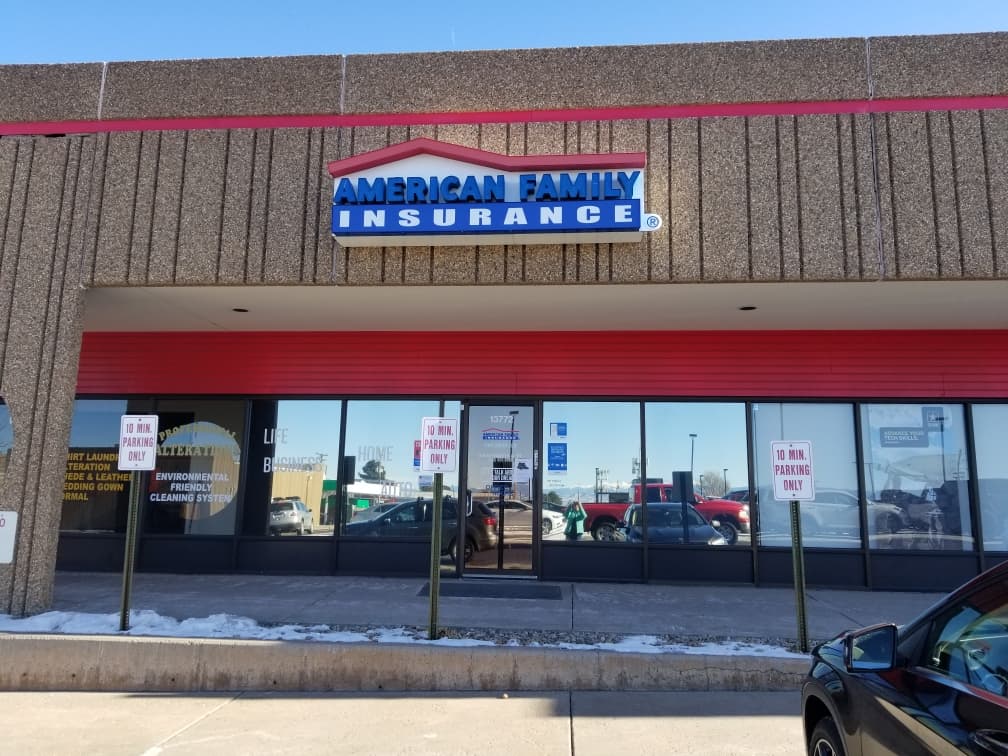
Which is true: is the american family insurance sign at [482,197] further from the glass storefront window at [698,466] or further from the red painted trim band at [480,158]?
the glass storefront window at [698,466]

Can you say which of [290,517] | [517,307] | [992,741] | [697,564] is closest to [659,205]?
[517,307]

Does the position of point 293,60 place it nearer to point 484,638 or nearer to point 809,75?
point 809,75

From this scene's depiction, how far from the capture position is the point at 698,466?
9.66m

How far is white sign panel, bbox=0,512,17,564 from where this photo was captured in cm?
732

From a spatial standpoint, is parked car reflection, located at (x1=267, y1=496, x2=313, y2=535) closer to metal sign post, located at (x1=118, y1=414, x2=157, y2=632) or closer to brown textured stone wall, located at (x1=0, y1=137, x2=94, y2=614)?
brown textured stone wall, located at (x1=0, y1=137, x2=94, y2=614)

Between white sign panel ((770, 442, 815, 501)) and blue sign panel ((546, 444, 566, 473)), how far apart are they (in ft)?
12.5

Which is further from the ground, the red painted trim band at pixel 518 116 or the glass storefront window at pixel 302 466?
the red painted trim band at pixel 518 116

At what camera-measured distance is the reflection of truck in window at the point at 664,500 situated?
31.2 ft

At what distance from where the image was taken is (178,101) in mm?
8305

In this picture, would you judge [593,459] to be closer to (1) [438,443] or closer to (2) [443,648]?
(1) [438,443]

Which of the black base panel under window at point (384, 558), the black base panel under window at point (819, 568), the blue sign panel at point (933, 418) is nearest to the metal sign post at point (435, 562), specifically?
the black base panel under window at point (384, 558)

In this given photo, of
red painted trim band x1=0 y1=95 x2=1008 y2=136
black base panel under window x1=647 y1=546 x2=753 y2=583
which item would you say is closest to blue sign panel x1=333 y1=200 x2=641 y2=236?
red painted trim band x1=0 y1=95 x2=1008 y2=136

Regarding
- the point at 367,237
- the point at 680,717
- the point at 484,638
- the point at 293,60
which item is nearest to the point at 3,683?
the point at 484,638

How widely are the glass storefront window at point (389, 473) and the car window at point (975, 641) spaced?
7441 millimetres
